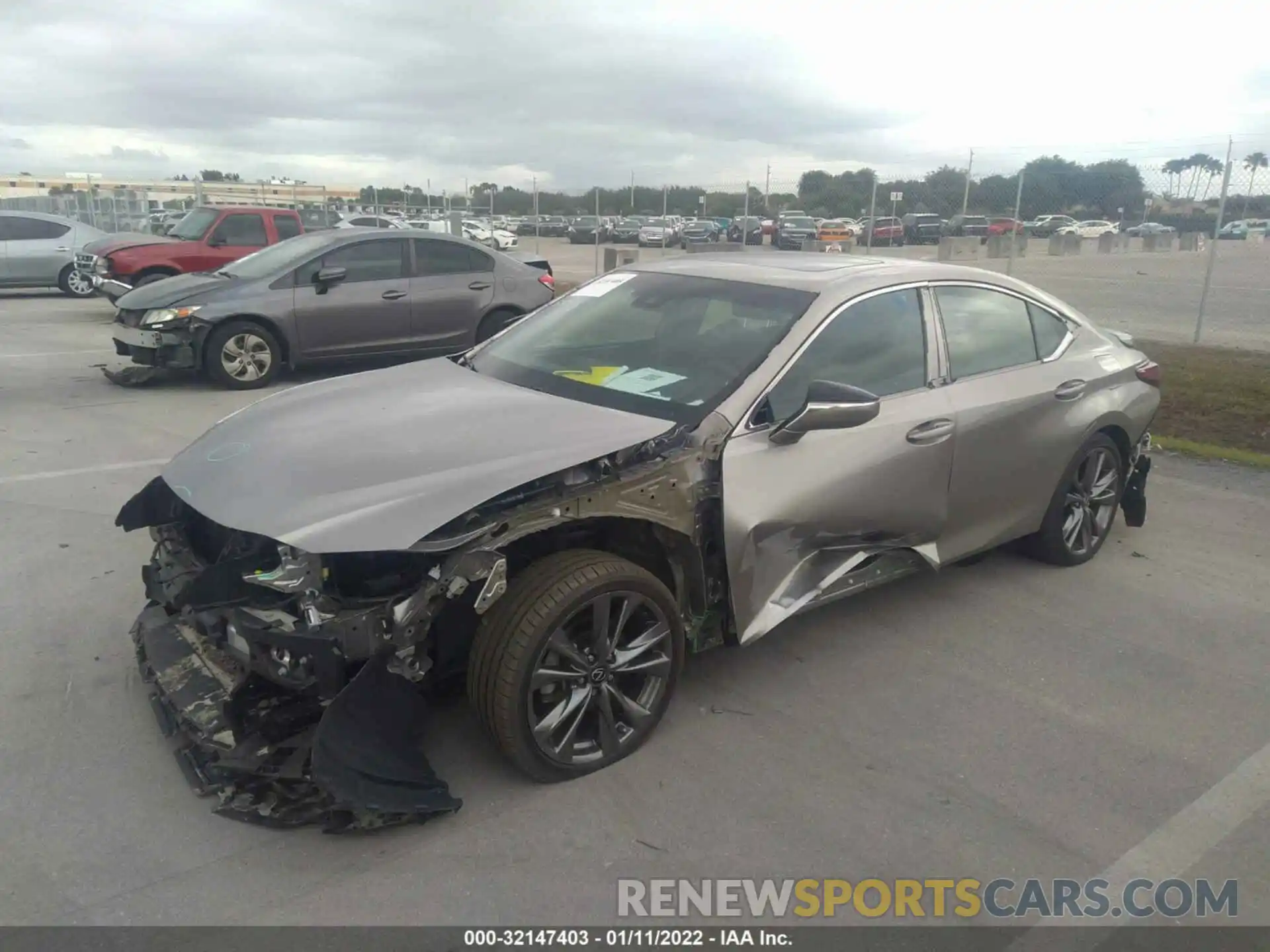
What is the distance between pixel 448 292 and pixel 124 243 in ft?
24.7

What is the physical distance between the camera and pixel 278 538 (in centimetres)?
287

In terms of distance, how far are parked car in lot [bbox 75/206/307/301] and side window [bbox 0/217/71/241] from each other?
3639 millimetres

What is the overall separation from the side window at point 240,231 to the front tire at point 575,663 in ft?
43.4

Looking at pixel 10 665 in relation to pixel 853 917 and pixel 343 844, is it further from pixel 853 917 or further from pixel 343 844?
pixel 853 917

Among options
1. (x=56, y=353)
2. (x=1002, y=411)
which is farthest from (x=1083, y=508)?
(x=56, y=353)

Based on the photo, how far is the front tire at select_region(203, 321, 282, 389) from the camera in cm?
948

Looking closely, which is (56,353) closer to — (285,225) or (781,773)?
(285,225)

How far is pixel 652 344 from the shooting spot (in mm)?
4289

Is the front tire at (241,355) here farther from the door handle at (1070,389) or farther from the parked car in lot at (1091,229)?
the parked car in lot at (1091,229)

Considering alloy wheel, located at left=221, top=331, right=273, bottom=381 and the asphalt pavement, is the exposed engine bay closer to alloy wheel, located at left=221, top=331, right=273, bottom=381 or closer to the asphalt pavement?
the asphalt pavement

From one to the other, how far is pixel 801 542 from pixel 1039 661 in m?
1.36

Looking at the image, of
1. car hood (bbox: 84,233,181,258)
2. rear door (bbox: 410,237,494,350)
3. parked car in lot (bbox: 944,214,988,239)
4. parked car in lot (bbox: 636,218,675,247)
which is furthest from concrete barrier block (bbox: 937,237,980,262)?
parked car in lot (bbox: 636,218,675,247)

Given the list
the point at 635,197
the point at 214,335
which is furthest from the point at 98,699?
the point at 635,197

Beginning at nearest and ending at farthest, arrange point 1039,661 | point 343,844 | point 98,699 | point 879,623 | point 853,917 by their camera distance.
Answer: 1. point 853,917
2. point 343,844
3. point 98,699
4. point 1039,661
5. point 879,623
